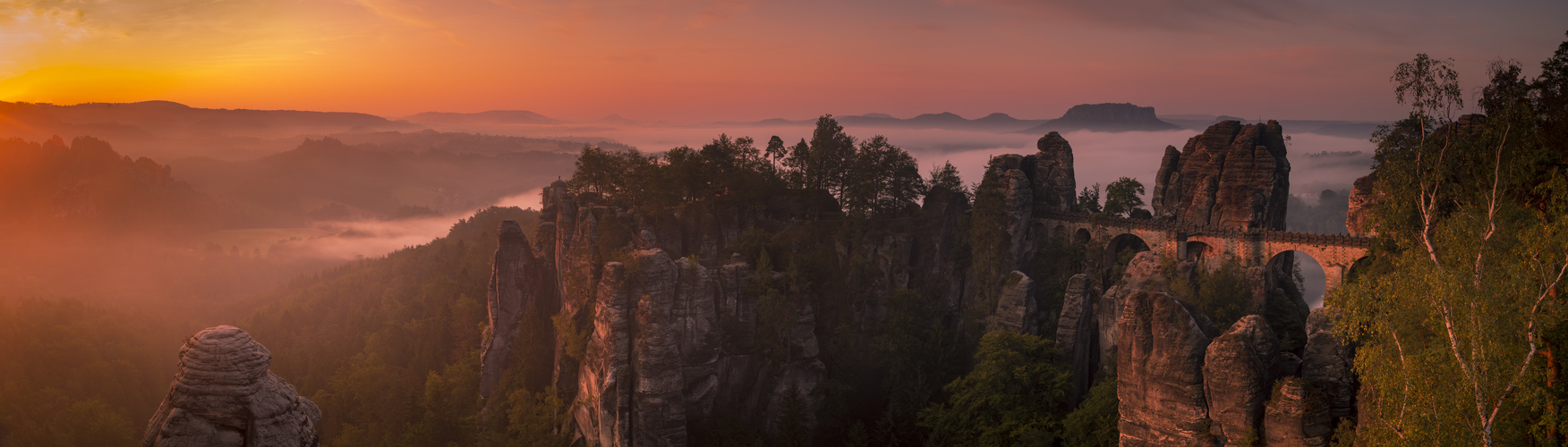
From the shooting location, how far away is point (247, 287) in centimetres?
12381

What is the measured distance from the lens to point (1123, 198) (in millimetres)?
61094

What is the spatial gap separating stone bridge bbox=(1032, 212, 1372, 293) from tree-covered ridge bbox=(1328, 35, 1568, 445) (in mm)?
24949

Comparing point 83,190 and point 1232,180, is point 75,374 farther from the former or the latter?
point 1232,180

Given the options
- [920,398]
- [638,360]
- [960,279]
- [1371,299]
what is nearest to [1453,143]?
[1371,299]

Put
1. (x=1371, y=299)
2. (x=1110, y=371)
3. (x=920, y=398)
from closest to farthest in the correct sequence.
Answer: (x=1371, y=299) → (x=1110, y=371) → (x=920, y=398)

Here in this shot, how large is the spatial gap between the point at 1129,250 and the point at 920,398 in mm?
22282

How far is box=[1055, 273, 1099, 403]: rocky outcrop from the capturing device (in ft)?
146

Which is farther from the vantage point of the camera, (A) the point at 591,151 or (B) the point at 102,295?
(B) the point at 102,295

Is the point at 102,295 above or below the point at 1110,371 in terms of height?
below

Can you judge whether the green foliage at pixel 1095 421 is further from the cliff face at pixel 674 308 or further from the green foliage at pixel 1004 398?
the cliff face at pixel 674 308

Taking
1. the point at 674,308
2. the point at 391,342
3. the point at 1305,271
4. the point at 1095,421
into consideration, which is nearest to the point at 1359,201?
the point at 1095,421

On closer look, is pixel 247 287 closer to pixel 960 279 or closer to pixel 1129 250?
pixel 960 279

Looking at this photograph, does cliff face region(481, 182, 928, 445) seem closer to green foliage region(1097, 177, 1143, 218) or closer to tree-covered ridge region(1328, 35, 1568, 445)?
green foliage region(1097, 177, 1143, 218)

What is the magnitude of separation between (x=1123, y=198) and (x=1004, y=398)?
28.6 metres
